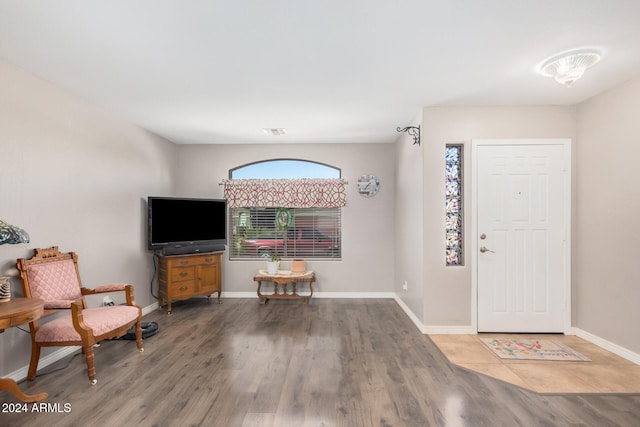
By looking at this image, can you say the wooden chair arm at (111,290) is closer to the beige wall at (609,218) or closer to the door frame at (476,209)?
the door frame at (476,209)

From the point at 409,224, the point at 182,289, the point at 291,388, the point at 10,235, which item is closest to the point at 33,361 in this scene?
the point at 10,235

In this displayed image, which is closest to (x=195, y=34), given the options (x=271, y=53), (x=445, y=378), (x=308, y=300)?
(x=271, y=53)

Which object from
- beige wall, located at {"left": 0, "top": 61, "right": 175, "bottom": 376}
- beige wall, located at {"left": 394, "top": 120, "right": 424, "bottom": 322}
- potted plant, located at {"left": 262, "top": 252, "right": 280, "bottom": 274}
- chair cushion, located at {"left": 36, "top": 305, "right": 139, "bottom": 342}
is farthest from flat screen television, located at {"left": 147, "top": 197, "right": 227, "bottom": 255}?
beige wall, located at {"left": 394, "top": 120, "right": 424, "bottom": 322}

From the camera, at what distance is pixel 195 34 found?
209cm

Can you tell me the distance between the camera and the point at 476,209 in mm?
3475

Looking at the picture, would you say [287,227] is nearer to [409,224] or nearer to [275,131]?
[275,131]

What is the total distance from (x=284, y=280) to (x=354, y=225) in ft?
4.78

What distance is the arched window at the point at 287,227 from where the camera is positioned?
17.2 ft

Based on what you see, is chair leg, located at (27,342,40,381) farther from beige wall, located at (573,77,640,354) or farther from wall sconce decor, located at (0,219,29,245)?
beige wall, located at (573,77,640,354)

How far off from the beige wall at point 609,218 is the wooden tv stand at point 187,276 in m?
4.62

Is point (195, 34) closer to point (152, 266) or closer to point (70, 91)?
point (70, 91)

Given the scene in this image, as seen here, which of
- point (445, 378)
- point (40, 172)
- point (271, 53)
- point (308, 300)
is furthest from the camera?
point (308, 300)

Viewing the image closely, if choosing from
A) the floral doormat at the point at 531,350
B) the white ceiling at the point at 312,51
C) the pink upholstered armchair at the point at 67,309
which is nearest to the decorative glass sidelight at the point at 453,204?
the white ceiling at the point at 312,51

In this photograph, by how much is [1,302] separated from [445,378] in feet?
10.9
